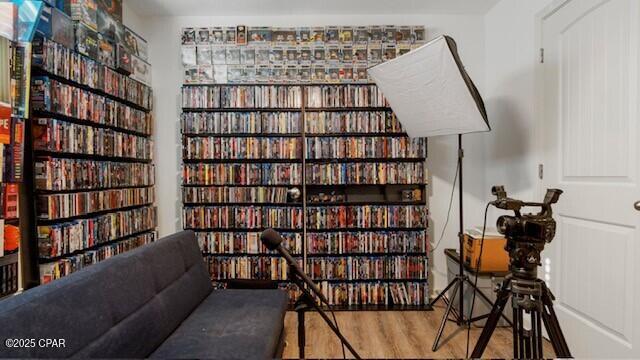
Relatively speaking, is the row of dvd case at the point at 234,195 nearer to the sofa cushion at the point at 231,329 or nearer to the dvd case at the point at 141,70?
the sofa cushion at the point at 231,329

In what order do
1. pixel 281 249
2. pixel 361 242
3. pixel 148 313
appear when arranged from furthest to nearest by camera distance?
pixel 361 242
pixel 148 313
pixel 281 249

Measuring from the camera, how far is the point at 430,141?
9.45 feet

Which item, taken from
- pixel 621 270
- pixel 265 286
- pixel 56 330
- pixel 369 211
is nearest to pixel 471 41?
pixel 369 211

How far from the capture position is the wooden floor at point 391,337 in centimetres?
193

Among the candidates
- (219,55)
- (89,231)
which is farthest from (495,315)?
(219,55)

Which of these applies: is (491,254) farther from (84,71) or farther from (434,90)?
(84,71)

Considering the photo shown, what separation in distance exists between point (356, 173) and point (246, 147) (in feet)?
3.36

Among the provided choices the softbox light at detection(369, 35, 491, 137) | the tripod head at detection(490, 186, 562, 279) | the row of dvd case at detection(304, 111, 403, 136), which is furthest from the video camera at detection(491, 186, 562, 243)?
the row of dvd case at detection(304, 111, 403, 136)

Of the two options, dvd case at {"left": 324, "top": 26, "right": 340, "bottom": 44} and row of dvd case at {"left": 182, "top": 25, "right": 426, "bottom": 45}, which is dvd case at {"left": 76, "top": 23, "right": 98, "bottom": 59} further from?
dvd case at {"left": 324, "top": 26, "right": 340, "bottom": 44}

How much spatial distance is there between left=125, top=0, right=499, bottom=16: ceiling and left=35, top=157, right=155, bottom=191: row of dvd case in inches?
57.3

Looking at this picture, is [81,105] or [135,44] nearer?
[81,105]

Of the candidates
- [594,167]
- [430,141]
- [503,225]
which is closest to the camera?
[503,225]

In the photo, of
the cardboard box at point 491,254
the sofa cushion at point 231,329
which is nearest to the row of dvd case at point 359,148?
the cardboard box at point 491,254

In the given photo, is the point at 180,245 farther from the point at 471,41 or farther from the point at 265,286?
the point at 471,41
